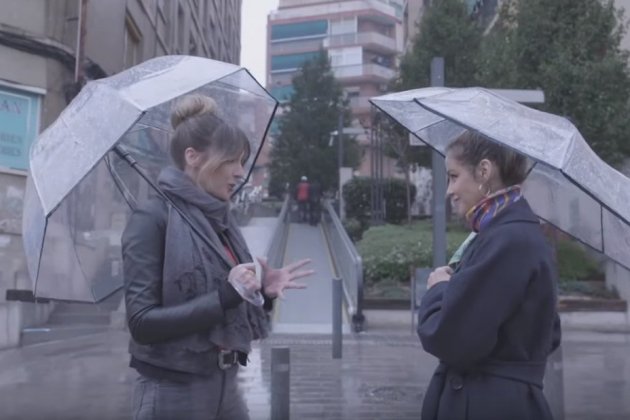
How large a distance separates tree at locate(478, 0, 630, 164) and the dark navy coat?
13.8m

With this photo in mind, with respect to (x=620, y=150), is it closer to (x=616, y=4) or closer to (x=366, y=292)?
(x=616, y=4)

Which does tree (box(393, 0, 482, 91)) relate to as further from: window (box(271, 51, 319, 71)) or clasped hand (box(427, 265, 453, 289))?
window (box(271, 51, 319, 71))

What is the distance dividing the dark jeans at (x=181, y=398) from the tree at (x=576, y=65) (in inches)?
551

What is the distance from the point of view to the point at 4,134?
1433 cm

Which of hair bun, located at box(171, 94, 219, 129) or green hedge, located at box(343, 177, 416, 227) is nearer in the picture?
hair bun, located at box(171, 94, 219, 129)

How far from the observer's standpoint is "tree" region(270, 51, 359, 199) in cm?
3609

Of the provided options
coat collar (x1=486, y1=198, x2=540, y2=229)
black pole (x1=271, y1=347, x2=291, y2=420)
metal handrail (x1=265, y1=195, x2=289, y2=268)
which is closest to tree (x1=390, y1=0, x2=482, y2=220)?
metal handrail (x1=265, y1=195, x2=289, y2=268)

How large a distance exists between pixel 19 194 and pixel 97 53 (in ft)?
15.4

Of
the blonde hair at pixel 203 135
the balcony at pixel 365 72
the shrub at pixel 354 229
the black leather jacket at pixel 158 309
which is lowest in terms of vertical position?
the black leather jacket at pixel 158 309

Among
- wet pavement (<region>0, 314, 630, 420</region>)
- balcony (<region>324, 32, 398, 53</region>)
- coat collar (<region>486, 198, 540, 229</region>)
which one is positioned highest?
balcony (<region>324, 32, 398, 53</region>)

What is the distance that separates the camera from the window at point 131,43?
854 inches

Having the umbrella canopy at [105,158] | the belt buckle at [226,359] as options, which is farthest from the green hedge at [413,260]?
the belt buckle at [226,359]

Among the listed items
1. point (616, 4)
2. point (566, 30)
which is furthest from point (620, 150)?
point (616, 4)

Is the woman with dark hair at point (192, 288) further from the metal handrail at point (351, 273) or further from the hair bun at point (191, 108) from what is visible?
the metal handrail at point (351, 273)
